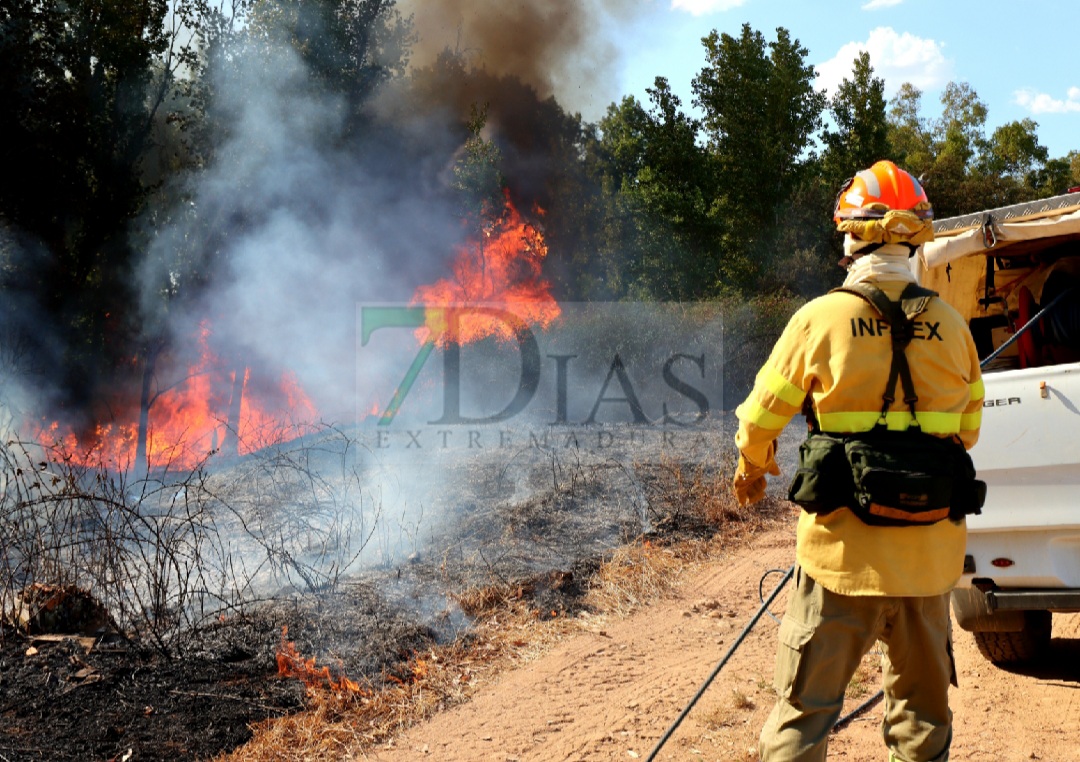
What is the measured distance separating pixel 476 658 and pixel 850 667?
2.74m

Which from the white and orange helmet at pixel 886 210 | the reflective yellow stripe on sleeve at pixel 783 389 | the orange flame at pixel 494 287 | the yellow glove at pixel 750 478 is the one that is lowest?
the yellow glove at pixel 750 478

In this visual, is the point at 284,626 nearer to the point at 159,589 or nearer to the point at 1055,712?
the point at 159,589

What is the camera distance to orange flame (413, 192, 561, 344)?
18141mm

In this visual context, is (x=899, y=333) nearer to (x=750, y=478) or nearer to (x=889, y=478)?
(x=889, y=478)

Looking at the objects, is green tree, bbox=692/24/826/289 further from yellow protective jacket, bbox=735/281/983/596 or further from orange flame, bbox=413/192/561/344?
yellow protective jacket, bbox=735/281/983/596

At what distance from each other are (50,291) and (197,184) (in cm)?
325

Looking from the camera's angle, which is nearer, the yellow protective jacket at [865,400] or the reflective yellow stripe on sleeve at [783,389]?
the yellow protective jacket at [865,400]

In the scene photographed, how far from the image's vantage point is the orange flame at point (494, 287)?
59.5 ft

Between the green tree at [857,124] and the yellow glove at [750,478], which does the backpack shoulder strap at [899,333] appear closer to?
the yellow glove at [750,478]

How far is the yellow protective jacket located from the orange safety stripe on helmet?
252mm

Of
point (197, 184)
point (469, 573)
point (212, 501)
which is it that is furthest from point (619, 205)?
point (469, 573)

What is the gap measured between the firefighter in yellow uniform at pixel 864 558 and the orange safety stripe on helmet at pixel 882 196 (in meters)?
0.05

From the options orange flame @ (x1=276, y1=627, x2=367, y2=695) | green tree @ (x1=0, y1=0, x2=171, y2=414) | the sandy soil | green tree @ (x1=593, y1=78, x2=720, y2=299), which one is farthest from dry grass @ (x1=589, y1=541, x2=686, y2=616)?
green tree @ (x1=593, y1=78, x2=720, y2=299)

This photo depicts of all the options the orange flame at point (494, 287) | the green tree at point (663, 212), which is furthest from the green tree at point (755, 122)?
the orange flame at point (494, 287)
